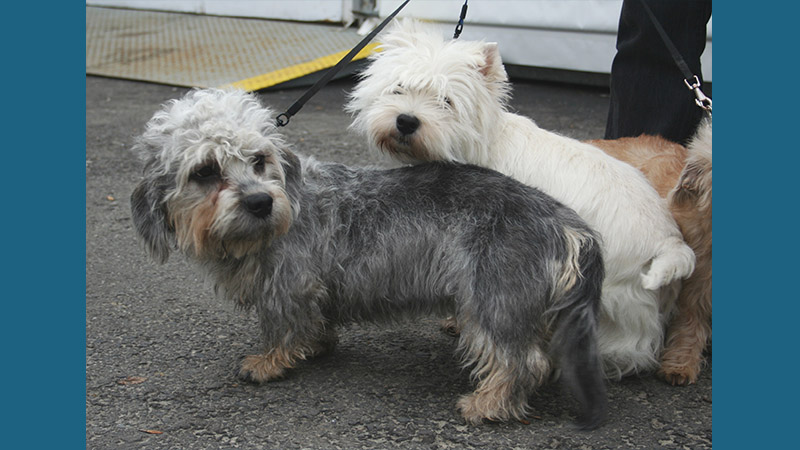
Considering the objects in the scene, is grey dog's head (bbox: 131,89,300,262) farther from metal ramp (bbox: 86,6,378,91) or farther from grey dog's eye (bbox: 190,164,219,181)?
metal ramp (bbox: 86,6,378,91)

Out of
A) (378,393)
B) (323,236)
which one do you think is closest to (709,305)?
(378,393)

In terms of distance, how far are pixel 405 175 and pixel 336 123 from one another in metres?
4.09

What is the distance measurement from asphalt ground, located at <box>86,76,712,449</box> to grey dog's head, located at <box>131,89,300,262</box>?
416mm

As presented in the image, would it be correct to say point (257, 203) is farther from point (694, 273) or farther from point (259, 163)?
point (694, 273)

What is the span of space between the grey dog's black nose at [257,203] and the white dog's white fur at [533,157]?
0.61 m

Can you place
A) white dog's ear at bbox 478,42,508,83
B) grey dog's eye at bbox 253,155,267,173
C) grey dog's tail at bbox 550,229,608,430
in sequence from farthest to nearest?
white dog's ear at bbox 478,42,508,83 < grey dog's eye at bbox 253,155,267,173 < grey dog's tail at bbox 550,229,608,430

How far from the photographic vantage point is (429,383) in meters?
3.35

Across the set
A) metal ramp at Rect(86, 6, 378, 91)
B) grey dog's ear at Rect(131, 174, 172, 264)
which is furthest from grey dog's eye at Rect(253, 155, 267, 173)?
metal ramp at Rect(86, 6, 378, 91)

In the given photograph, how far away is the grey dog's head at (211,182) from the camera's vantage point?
9.49 feet

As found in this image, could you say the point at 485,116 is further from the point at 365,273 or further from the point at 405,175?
the point at 365,273

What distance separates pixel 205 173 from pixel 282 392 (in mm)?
964

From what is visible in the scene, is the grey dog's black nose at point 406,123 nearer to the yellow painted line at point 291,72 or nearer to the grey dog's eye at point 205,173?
the grey dog's eye at point 205,173

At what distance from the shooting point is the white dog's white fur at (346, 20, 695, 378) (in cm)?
310

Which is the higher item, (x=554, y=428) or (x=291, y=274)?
(x=291, y=274)
